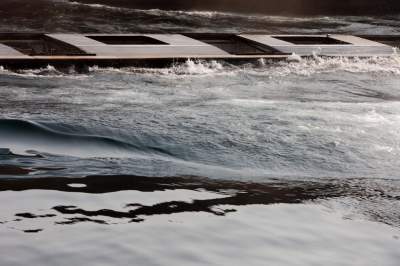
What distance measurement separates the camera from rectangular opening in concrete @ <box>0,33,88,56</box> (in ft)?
29.8

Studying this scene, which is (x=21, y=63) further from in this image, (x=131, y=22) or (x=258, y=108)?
(x=131, y=22)

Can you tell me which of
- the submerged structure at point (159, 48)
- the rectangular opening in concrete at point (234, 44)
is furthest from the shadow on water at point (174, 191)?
the rectangular opening in concrete at point (234, 44)

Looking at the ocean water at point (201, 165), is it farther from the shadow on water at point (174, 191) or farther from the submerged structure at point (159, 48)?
the submerged structure at point (159, 48)

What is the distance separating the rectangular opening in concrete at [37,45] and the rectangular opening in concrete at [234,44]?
218 cm

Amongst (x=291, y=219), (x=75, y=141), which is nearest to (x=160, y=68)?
(x=75, y=141)

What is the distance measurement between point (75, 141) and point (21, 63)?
278cm

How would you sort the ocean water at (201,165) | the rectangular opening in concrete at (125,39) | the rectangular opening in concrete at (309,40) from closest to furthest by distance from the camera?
the ocean water at (201,165) → the rectangular opening in concrete at (125,39) → the rectangular opening in concrete at (309,40)

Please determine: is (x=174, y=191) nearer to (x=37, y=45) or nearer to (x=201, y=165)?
(x=201, y=165)

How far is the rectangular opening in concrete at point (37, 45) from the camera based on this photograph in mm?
9086

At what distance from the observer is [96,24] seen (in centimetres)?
1331

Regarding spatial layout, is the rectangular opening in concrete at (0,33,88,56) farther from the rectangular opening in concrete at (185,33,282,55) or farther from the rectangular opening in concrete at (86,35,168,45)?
the rectangular opening in concrete at (185,33,282,55)

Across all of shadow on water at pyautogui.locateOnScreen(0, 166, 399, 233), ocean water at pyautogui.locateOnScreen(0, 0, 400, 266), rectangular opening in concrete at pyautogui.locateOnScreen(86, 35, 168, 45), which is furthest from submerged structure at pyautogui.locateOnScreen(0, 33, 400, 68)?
shadow on water at pyautogui.locateOnScreen(0, 166, 399, 233)

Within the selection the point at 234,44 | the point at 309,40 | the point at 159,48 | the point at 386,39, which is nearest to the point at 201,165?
the point at 159,48

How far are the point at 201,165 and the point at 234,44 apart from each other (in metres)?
5.83
